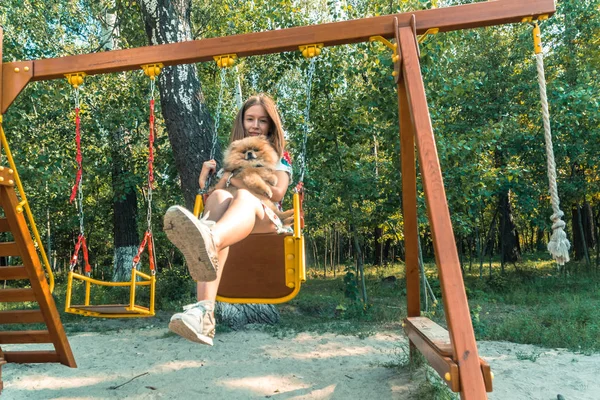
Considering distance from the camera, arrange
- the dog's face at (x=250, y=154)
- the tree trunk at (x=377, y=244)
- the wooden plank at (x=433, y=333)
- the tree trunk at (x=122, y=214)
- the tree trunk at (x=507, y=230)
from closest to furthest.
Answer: the wooden plank at (x=433, y=333) → the dog's face at (x=250, y=154) → the tree trunk at (x=122, y=214) → the tree trunk at (x=507, y=230) → the tree trunk at (x=377, y=244)

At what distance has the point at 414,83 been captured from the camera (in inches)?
86.8

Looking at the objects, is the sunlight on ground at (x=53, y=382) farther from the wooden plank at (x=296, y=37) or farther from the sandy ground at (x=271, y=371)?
the wooden plank at (x=296, y=37)

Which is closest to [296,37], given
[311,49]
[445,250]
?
[311,49]

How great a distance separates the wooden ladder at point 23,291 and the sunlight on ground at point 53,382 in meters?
0.16

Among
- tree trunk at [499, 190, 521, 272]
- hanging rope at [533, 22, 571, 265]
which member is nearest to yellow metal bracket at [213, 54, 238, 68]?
hanging rope at [533, 22, 571, 265]

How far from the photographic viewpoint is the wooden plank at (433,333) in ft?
6.82

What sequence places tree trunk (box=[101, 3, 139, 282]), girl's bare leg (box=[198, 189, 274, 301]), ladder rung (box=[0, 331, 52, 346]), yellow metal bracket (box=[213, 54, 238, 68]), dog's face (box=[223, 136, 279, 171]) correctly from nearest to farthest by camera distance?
girl's bare leg (box=[198, 189, 274, 301]) < yellow metal bracket (box=[213, 54, 238, 68]) < dog's face (box=[223, 136, 279, 171]) < ladder rung (box=[0, 331, 52, 346]) < tree trunk (box=[101, 3, 139, 282])

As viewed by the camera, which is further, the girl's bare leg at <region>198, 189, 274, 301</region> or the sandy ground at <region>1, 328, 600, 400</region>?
the sandy ground at <region>1, 328, 600, 400</region>

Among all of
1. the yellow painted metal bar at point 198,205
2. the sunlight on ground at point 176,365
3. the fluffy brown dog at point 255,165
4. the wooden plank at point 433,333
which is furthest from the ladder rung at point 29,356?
the wooden plank at point 433,333

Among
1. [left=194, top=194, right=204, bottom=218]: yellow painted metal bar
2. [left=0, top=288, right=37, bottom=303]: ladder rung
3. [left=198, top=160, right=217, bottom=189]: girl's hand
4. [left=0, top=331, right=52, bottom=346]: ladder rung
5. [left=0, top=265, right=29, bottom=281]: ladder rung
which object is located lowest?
[left=0, top=331, right=52, bottom=346]: ladder rung

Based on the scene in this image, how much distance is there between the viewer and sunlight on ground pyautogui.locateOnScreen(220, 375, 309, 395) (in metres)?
3.22

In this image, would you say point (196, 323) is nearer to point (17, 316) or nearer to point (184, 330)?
point (184, 330)

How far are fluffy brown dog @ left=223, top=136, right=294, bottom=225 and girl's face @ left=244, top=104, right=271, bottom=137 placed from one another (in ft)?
0.38

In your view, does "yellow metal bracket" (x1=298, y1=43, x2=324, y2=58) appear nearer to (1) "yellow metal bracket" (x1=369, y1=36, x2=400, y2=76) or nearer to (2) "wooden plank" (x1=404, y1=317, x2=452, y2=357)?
(1) "yellow metal bracket" (x1=369, y1=36, x2=400, y2=76)
